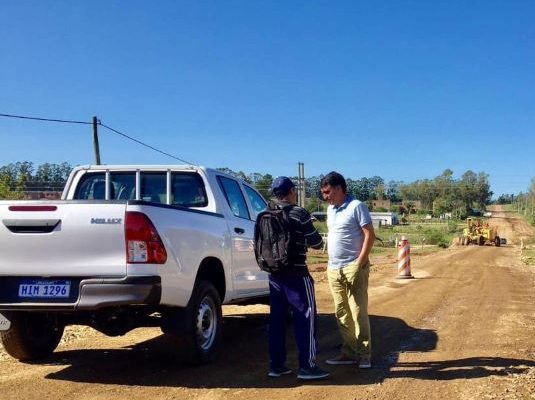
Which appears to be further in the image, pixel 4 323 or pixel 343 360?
pixel 343 360

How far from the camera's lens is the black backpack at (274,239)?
5.39m

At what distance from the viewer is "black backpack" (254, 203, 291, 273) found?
212 inches

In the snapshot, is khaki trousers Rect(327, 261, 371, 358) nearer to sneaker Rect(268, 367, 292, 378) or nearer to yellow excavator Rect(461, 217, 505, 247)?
sneaker Rect(268, 367, 292, 378)

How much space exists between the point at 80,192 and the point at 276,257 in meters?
3.03

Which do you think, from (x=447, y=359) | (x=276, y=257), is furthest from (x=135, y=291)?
(x=447, y=359)

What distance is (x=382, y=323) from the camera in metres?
9.02

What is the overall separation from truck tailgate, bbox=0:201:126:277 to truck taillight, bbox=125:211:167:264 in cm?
5

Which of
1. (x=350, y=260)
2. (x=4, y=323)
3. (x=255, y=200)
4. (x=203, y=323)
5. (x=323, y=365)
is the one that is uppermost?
(x=255, y=200)

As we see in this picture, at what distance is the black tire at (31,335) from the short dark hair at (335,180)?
118 inches

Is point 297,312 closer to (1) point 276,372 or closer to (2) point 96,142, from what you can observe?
(1) point 276,372

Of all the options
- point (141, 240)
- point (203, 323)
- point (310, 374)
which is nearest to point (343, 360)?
point (310, 374)

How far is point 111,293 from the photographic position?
16.2ft

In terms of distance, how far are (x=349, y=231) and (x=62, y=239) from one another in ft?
8.97

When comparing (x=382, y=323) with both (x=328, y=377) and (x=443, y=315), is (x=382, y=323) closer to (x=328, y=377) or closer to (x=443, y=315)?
(x=443, y=315)
